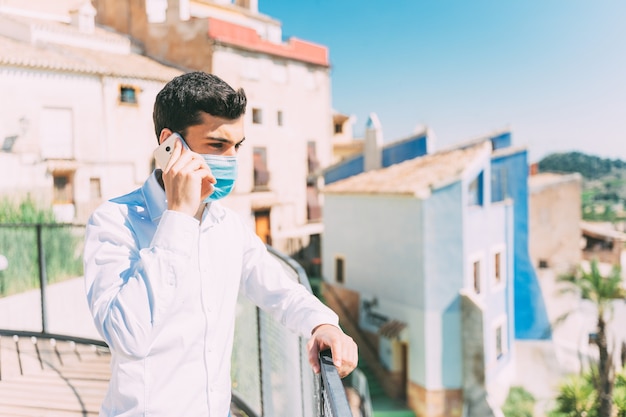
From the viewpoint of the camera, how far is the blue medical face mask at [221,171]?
141 cm

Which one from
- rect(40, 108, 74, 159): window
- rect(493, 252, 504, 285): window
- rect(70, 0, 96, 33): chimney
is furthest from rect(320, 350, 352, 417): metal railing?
rect(493, 252, 504, 285): window

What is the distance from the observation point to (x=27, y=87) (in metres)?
8.12

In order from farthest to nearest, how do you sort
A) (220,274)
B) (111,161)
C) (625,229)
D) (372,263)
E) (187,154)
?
(625,229) < (372,263) < (111,161) < (220,274) < (187,154)

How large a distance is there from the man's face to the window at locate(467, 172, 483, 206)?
37.3 feet

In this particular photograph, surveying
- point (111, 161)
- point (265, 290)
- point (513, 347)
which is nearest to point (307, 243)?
point (513, 347)

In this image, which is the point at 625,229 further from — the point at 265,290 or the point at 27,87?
the point at 265,290

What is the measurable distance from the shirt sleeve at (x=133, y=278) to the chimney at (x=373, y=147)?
567 inches

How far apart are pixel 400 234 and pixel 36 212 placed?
23.9ft

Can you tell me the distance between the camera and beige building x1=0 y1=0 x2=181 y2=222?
7.81 metres

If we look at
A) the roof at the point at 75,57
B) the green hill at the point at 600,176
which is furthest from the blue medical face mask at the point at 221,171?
the green hill at the point at 600,176

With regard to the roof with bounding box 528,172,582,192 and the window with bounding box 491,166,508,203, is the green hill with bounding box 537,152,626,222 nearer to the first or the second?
the roof with bounding box 528,172,582,192

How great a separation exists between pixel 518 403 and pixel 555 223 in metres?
6.92

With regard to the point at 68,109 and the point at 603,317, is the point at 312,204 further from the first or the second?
the point at 68,109

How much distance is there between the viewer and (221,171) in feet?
4.72
